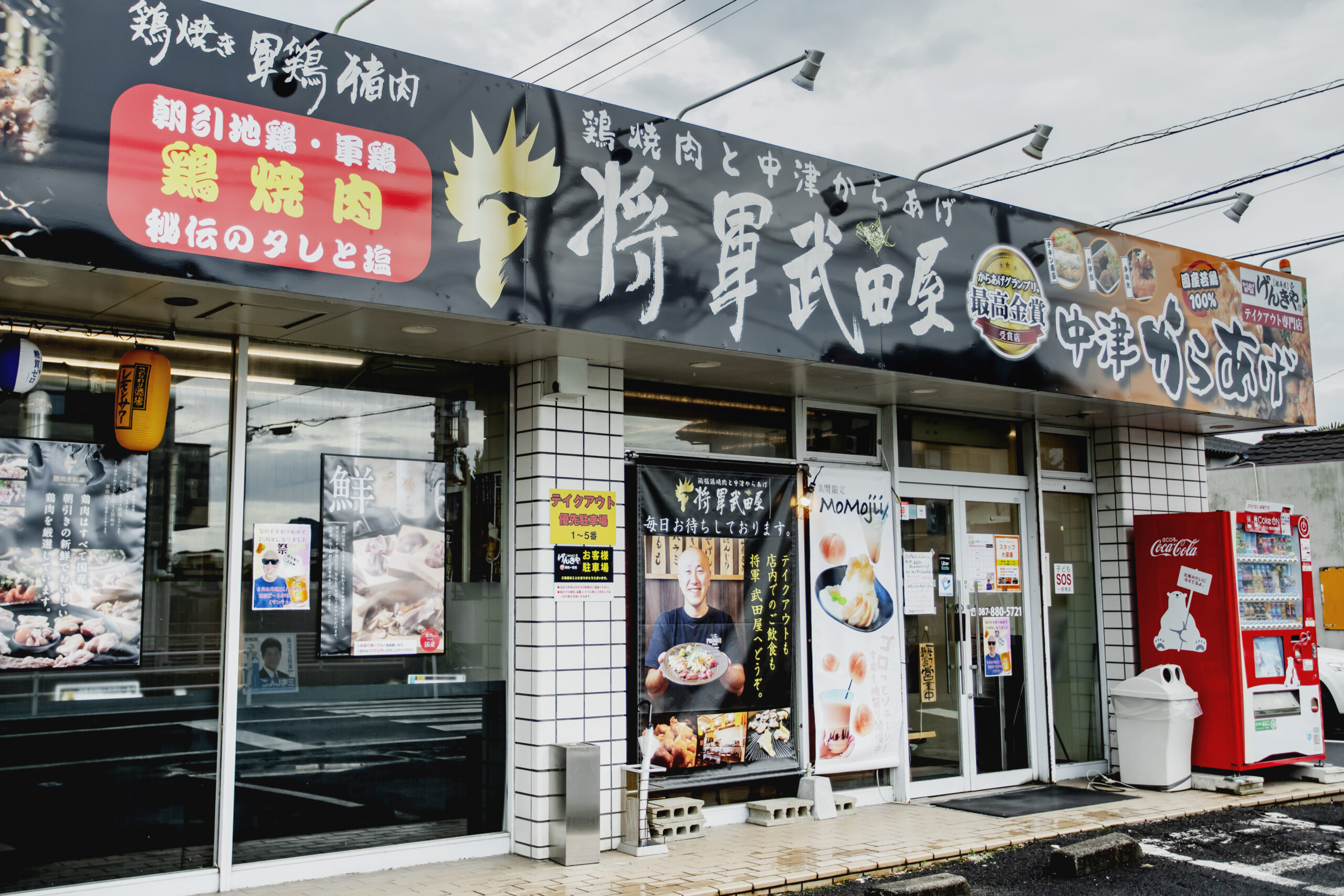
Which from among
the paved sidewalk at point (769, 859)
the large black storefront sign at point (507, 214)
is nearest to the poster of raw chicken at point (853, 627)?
the paved sidewalk at point (769, 859)

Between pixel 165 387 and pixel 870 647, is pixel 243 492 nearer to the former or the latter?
pixel 165 387

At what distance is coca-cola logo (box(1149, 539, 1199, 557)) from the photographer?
9742 millimetres

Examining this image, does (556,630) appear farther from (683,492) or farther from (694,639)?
(683,492)

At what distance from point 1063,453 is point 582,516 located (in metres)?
5.45

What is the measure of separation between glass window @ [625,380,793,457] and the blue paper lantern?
147 inches

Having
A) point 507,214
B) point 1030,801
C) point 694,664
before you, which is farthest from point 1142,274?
point 507,214

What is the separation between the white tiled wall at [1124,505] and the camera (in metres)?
10.2

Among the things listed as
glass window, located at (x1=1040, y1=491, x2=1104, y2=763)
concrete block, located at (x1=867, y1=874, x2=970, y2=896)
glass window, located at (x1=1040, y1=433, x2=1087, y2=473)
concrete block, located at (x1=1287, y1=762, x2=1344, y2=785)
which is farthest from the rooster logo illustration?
concrete block, located at (x1=1287, y1=762, x2=1344, y2=785)

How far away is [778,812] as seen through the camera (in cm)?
789

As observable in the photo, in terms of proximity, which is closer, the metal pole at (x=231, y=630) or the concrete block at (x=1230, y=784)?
the metal pole at (x=231, y=630)

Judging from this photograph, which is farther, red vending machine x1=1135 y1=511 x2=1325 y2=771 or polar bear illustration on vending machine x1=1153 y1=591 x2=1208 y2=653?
polar bear illustration on vending machine x1=1153 y1=591 x2=1208 y2=653

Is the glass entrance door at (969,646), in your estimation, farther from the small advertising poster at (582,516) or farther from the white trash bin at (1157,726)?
the small advertising poster at (582,516)

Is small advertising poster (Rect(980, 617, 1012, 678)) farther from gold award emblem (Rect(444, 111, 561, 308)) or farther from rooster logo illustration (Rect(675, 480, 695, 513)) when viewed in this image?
gold award emblem (Rect(444, 111, 561, 308))

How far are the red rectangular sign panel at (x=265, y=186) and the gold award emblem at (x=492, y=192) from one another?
0.21 m
